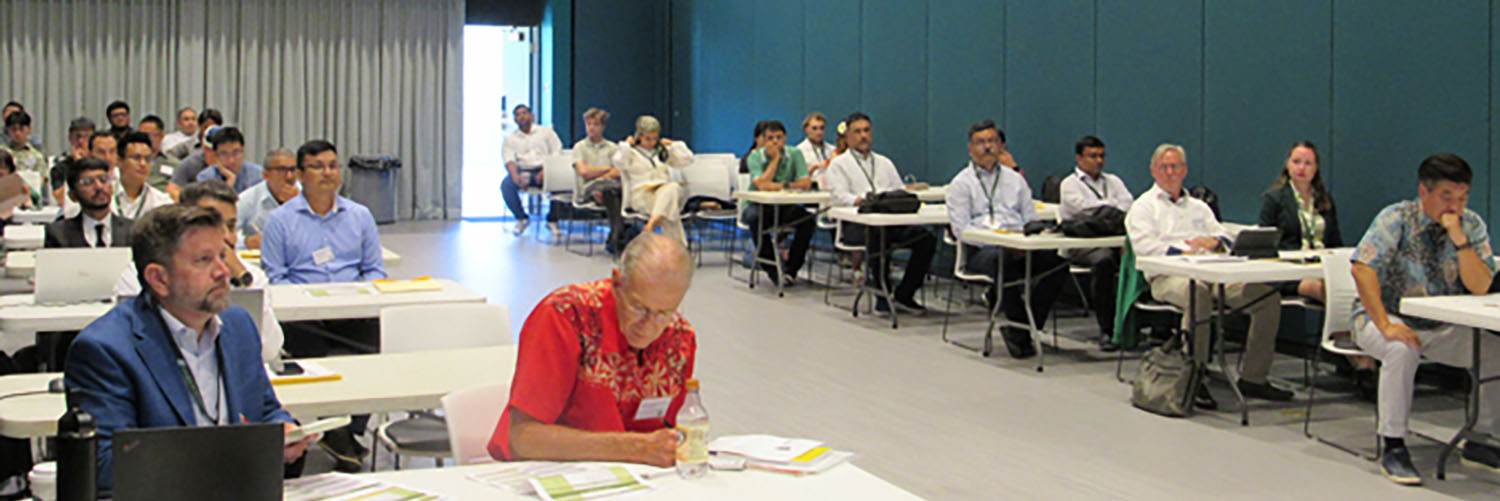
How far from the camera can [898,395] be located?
21.6 feet

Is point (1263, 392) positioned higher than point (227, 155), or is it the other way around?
point (227, 155)

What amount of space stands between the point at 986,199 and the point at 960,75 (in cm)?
308

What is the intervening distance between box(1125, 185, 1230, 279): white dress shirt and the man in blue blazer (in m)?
4.84

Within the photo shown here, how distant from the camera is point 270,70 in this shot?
648 inches

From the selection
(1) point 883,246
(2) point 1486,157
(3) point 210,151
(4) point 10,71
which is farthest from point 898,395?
(4) point 10,71

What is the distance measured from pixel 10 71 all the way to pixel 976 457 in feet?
45.7

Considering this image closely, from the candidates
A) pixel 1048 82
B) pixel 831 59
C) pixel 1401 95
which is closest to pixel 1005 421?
pixel 1401 95

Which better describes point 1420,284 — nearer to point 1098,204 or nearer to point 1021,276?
point 1021,276

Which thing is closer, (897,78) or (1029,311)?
(1029,311)

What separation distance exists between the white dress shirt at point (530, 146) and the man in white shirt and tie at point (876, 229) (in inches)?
235

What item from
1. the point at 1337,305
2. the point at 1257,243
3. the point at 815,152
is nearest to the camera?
the point at 1337,305

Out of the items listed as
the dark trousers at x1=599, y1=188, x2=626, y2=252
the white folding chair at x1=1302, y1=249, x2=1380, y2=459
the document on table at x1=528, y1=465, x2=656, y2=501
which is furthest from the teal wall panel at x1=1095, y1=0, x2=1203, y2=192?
the document on table at x1=528, y1=465, x2=656, y2=501

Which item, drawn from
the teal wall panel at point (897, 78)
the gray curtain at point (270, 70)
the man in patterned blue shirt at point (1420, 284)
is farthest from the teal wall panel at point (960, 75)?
the gray curtain at point (270, 70)

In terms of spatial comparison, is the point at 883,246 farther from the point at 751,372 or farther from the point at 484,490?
the point at 484,490
